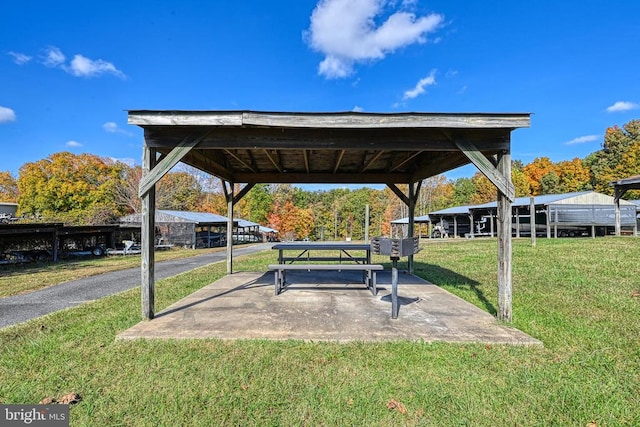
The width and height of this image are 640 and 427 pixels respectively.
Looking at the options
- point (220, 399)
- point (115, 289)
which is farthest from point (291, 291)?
point (115, 289)

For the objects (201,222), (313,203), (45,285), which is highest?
(313,203)

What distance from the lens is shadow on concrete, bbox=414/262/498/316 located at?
5476mm

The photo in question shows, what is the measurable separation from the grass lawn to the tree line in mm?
26492

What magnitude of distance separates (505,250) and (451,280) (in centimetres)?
336

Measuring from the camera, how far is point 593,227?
851 inches

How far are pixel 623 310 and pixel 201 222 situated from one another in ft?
75.5

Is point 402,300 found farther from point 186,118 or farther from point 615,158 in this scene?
point 615,158

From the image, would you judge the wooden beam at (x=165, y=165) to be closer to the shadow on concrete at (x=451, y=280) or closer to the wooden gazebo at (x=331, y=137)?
the wooden gazebo at (x=331, y=137)

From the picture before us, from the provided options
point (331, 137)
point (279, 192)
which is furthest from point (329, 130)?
point (279, 192)

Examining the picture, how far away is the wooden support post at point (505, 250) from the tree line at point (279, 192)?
1132 inches

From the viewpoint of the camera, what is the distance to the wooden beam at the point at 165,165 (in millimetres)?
4258

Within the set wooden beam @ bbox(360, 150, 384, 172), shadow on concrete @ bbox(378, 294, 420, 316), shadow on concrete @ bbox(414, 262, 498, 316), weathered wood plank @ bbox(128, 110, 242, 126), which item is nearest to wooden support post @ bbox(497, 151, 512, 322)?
shadow on concrete @ bbox(414, 262, 498, 316)

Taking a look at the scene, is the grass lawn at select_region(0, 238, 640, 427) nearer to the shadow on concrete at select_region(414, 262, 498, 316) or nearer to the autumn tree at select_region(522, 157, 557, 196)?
the shadow on concrete at select_region(414, 262, 498, 316)

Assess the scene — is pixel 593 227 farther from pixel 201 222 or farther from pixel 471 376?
pixel 201 222
